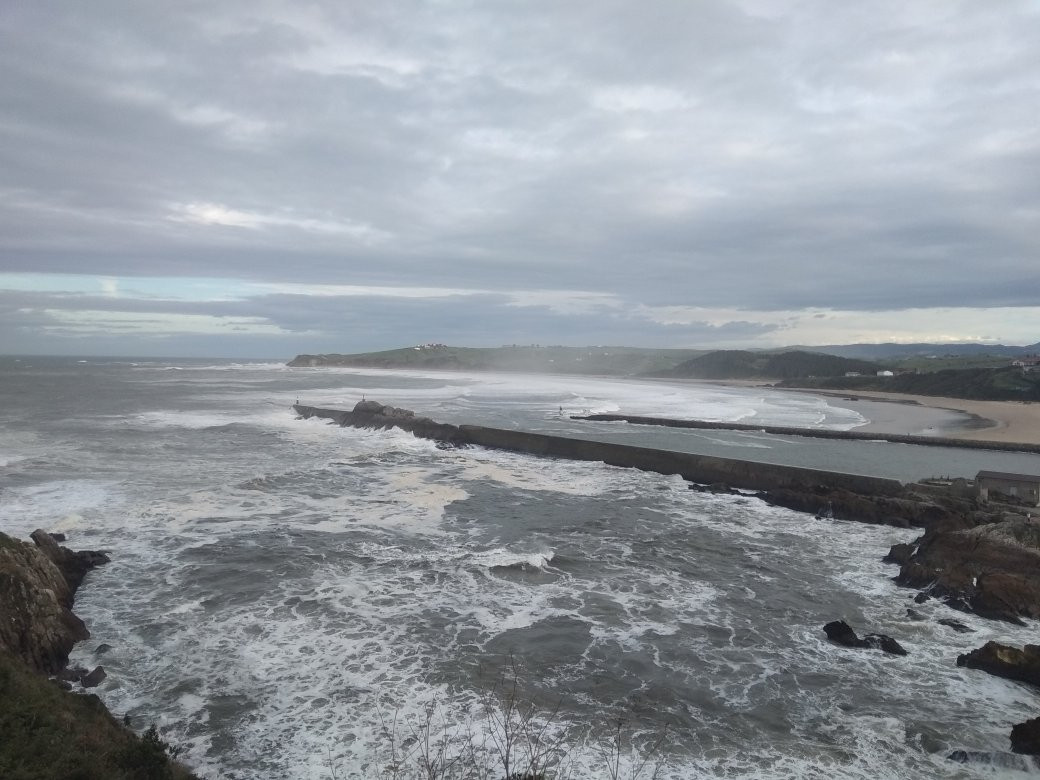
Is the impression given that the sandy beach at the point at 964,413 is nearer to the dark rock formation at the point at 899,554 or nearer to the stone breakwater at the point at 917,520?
the stone breakwater at the point at 917,520

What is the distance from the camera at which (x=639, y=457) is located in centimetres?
2356

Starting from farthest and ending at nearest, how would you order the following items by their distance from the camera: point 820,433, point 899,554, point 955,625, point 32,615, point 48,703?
point 820,433 → point 899,554 → point 955,625 → point 32,615 → point 48,703

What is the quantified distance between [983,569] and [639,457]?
41.4 ft

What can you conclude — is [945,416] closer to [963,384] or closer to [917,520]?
[963,384]

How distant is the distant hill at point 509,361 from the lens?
126 metres

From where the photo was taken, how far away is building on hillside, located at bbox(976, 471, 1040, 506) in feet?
55.8

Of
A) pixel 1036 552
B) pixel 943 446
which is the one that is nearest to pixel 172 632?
pixel 1036 552

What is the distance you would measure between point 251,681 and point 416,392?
52.3 m

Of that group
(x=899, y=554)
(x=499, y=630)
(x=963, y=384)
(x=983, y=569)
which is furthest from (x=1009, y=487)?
(x=963, y=384)

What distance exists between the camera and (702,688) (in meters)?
7.96

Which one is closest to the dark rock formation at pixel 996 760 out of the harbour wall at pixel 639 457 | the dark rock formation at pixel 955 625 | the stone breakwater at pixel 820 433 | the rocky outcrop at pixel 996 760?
the rocky outcrop at pixel 996 760

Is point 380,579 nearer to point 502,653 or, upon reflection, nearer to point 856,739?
point 502,653

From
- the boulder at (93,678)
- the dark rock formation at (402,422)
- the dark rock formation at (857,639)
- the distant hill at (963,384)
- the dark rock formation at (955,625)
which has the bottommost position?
the dark rock formation at (955,625)

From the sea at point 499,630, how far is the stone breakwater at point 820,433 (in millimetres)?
15656
